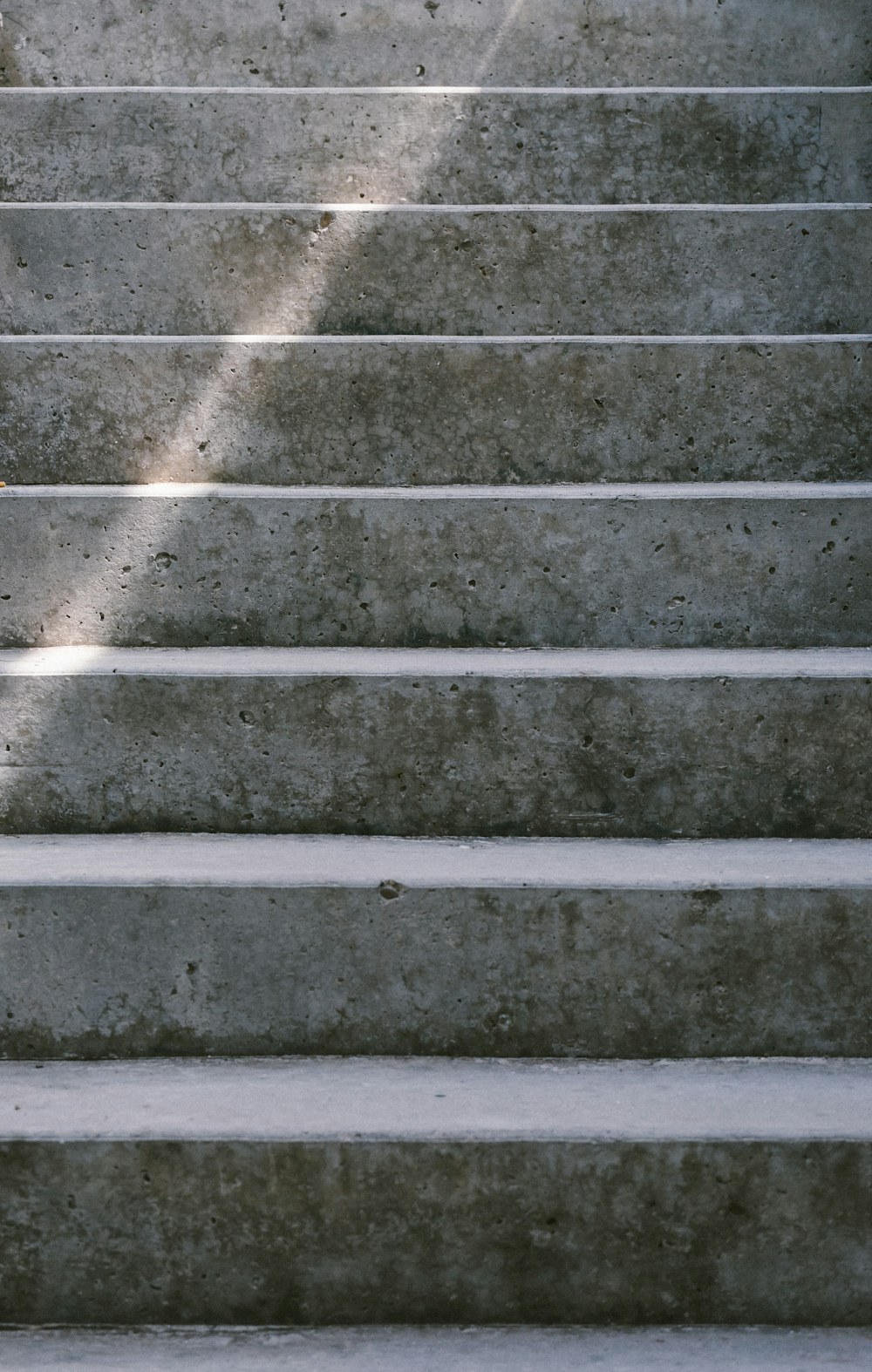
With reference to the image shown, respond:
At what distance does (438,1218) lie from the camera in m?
1.41

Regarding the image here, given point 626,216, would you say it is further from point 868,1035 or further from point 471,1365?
point 471,1365

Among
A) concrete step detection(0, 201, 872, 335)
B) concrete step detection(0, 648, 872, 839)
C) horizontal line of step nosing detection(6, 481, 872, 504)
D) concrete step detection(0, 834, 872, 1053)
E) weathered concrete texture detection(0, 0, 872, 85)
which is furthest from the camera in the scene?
weathered concrete texture detection(0, 0, 872, 85)

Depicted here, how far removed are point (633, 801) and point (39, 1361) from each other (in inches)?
41.2

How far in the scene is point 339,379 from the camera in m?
2.16

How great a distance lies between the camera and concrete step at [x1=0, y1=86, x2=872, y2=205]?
8.58 feet

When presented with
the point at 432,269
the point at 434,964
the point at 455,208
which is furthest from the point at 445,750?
the point at 455,208

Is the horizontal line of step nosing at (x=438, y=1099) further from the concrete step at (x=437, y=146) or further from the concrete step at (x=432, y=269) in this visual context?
the concrete step at (x=437, y=146)

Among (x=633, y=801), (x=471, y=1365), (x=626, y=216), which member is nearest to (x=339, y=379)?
(x=626, y=216)

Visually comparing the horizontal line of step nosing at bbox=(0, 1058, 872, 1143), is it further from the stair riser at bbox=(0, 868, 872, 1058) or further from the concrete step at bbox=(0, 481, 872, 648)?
the concrete step at bbox=(0, 481, 872, 648)

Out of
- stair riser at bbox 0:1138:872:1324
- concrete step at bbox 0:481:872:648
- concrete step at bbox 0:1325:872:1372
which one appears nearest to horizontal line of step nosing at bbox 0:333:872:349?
concrete step at bbox 0:481:872:648

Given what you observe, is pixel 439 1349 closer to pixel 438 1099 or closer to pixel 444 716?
pixel 438 1099

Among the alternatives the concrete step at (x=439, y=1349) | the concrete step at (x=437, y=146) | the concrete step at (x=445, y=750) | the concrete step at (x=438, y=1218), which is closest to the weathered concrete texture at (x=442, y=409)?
the concrete step at (x=445, y=750)

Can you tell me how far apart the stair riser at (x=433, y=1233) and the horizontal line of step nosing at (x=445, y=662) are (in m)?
0.68

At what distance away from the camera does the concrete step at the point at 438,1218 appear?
1394mm
